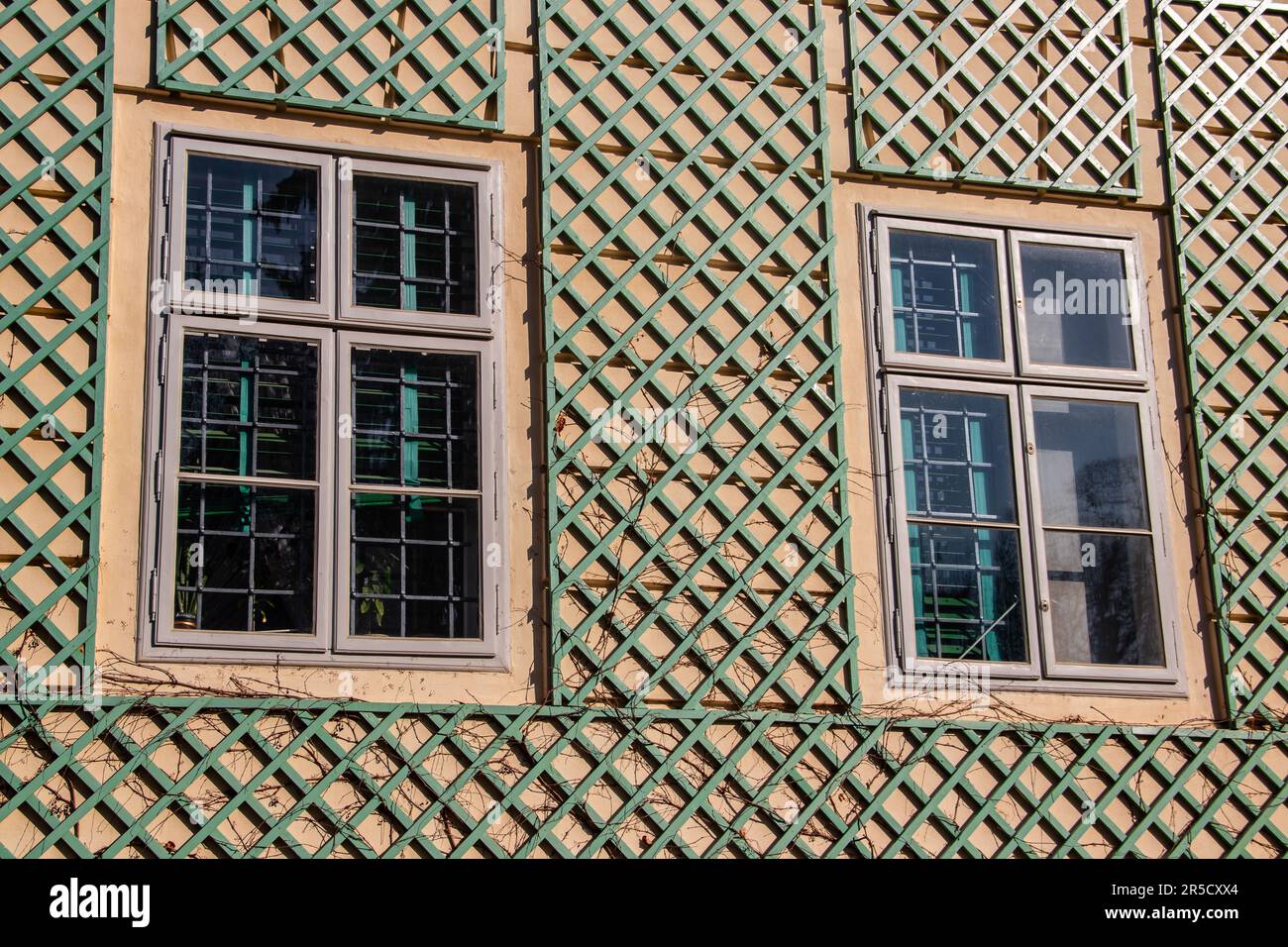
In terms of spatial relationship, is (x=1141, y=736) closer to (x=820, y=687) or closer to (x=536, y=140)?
(x=820, y=687)

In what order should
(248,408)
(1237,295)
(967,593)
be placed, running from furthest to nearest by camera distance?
(1237,295), (967,593), (248,408)

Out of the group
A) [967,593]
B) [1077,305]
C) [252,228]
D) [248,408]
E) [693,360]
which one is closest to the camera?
[248,408]

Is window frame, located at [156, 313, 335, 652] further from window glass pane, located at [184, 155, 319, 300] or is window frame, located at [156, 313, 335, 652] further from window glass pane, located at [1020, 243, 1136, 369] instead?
window glass pane, located at [1020, 243, 1136, 369]

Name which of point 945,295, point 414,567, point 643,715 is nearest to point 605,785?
point 643,715

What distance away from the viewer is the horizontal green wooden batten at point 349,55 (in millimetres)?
5762

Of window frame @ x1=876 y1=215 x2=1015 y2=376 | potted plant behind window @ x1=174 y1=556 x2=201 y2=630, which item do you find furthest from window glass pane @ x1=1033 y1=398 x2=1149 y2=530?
potted plant behind window @ x1=174 y1=556 x2=201 y2=630

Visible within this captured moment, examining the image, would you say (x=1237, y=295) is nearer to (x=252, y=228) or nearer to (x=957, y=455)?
(x=957, y=455)

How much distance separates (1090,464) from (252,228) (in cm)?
317

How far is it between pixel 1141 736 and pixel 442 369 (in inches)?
109

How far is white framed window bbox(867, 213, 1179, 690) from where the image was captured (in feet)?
20.0

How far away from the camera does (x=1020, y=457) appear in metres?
6.28

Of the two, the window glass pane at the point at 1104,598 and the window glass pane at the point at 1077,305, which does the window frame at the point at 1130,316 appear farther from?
the window glass pane at the point at 1104,598

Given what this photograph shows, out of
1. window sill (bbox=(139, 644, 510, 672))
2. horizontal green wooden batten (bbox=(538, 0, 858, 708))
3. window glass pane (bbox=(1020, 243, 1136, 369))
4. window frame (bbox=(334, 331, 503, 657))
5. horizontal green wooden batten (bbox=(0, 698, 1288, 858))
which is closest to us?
horizontal green wooden batten (bbox=(0, 698, 1288, 858))

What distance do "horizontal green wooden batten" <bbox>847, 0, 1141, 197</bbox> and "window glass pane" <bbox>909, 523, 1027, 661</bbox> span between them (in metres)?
1.40
